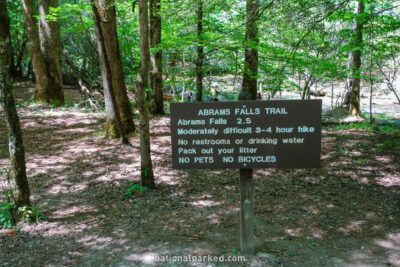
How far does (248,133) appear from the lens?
3.30m

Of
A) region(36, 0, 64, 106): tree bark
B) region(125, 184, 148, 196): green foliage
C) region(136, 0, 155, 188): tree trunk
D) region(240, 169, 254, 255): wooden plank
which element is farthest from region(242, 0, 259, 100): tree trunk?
region(36, 0, 64, 106): tree bark

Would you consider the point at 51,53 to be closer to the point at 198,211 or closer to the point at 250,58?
the point at 250,58

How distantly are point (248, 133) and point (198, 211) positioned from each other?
2.47m

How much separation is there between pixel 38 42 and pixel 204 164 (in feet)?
44.3

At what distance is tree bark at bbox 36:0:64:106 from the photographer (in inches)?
518

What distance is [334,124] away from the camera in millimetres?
13000

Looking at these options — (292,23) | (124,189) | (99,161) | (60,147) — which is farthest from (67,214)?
(292,23)

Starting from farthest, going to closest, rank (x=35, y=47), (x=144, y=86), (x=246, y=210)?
(x=35, y=47)
(x=144, y=86)
(x=246, y=210)

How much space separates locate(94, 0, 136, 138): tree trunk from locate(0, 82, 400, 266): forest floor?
0.65 metres

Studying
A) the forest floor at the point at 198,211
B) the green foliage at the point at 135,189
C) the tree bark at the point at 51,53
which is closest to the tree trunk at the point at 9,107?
the forest floor at the point at 198,211

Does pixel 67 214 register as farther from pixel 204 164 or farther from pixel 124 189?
pixel 204 164

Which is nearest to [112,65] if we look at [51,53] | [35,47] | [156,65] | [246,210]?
[156,65]

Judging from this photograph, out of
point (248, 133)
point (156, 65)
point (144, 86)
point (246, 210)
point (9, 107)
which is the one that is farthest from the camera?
point (156, 65)

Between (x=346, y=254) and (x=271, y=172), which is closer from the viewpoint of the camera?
(x=346, y=254)
